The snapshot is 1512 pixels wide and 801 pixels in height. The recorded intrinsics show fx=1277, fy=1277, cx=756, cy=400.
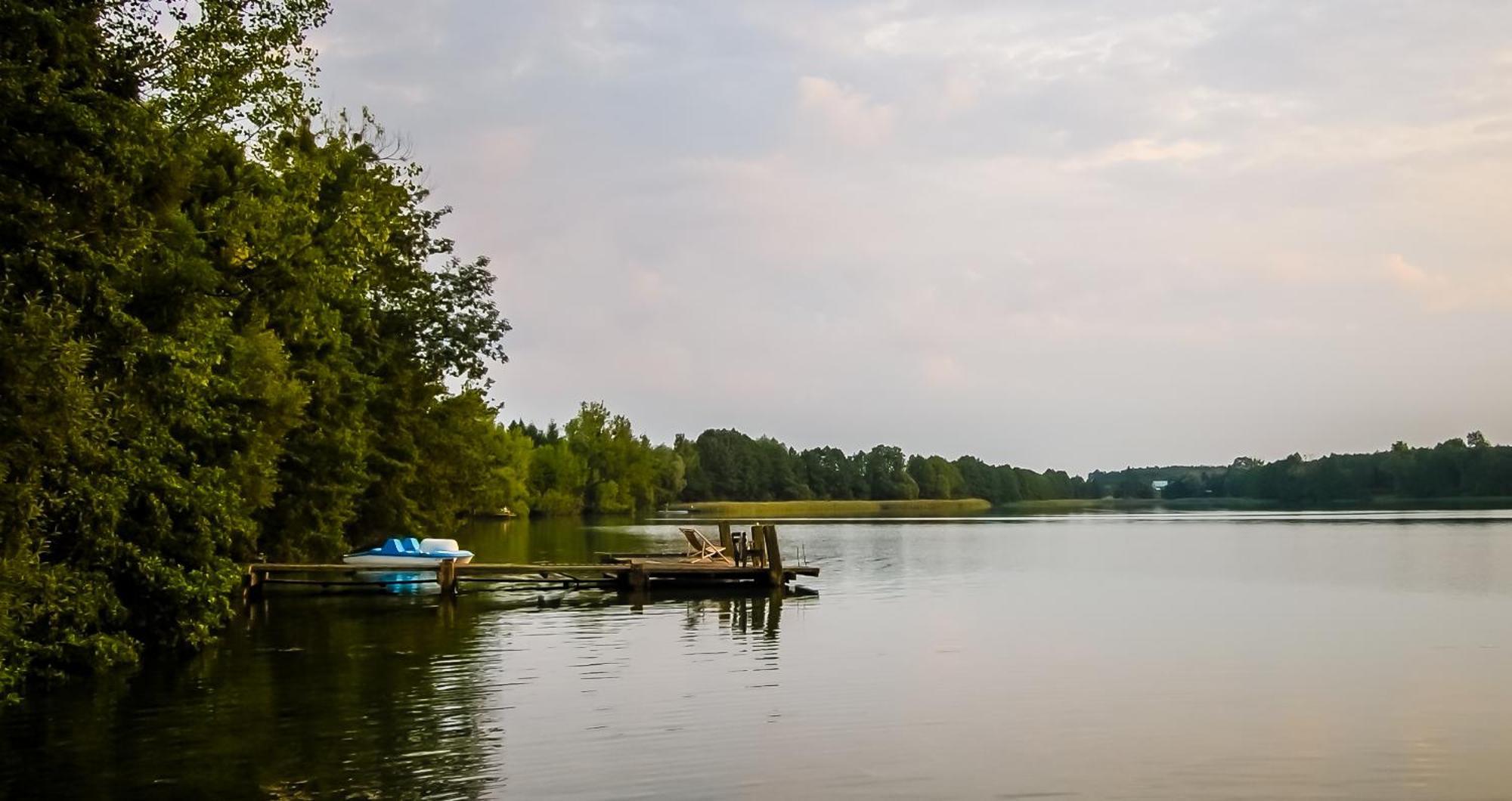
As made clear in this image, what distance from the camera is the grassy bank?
5709 inches

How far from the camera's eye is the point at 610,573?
35219mm

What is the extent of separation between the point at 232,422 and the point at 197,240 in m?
6.21

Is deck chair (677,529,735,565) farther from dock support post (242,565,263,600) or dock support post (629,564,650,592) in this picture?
dock support post (242,565,263,600)

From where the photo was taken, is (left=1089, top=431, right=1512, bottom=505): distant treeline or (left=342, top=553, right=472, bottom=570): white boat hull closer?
(left=342, top=553, right=472, bottom=570): white boat hull

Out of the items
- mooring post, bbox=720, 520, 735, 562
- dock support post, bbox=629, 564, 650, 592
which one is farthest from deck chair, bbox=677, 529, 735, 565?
dock support post, bbox=629, 564, 650, 592

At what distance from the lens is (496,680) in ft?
63.5

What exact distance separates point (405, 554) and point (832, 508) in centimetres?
13317

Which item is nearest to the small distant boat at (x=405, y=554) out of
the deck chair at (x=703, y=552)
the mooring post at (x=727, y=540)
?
the deck chair at (x=703, y=552)

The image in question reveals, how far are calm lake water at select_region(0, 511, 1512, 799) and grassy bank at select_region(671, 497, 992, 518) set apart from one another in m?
104

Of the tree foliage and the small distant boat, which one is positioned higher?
the tree foliage

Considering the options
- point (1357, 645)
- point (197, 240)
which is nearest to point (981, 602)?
point (1357, 645)

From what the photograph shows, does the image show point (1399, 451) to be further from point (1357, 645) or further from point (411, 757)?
point (411, 757)

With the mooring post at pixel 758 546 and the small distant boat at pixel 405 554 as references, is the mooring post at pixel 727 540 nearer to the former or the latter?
the mooring post at pixel 758 546

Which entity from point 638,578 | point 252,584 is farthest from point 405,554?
point 638,578
